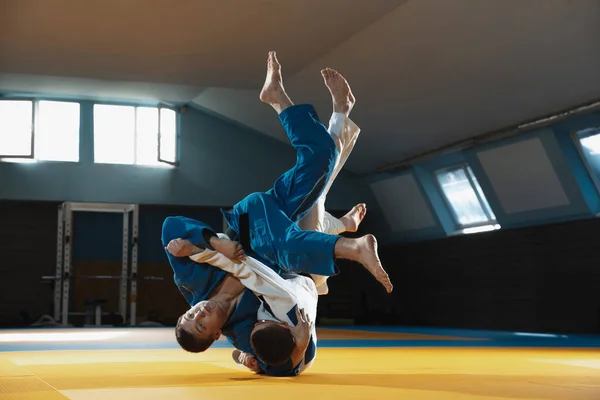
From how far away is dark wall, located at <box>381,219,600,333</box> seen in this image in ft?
31.5

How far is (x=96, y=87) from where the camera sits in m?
12.2

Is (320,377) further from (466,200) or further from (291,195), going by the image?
(466,200)

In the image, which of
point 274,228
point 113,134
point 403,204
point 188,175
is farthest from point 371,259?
point 113,134

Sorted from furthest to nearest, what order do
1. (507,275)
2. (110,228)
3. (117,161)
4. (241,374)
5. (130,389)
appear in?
(110,228)
(117,161)
(507,275)
(241,374)
(130,389)

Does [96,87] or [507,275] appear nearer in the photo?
[507,275]

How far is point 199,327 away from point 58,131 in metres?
10.4

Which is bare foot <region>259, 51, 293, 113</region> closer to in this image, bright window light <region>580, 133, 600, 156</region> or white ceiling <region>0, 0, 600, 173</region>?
white ceiling <region>0, 0, 600, 173</region>

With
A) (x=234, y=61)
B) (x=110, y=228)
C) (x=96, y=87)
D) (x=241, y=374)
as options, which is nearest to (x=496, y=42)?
(x=234, y=61)

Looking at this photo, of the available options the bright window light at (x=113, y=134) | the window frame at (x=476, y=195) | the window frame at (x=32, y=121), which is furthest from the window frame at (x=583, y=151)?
the window frame at (x=32, y=121)

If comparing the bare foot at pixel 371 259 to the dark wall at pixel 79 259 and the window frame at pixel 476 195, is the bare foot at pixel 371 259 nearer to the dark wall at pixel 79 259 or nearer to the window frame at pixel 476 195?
the window frame at pixel 476 195

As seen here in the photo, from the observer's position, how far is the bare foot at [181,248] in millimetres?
3467

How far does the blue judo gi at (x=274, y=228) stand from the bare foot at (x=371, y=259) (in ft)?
0.74

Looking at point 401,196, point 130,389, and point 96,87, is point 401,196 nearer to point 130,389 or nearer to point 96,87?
point 96,87

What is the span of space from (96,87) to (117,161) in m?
1.43
